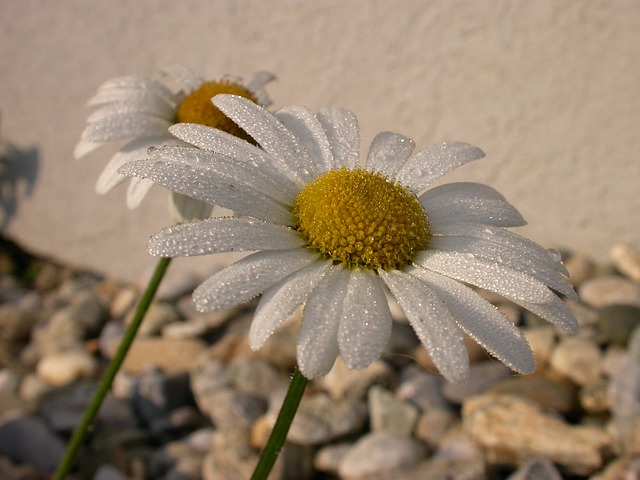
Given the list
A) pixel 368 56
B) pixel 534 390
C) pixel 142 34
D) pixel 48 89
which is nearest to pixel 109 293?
pixel 48 89

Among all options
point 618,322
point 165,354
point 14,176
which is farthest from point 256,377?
point 14,176

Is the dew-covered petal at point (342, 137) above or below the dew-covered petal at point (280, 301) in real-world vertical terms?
above

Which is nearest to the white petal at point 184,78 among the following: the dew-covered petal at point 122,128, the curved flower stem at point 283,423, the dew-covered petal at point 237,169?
the dew-covered petal at point 122,128

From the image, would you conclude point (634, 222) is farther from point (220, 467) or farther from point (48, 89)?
point (48, 89)

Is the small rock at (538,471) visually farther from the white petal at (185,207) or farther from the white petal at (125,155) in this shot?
the white petal at (125,155)

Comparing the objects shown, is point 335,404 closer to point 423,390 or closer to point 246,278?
point 423,390

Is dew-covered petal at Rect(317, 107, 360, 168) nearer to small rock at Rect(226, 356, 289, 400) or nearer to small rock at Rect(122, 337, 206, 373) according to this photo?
small rock at Rect(226, 356, 289, 400)
